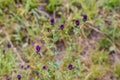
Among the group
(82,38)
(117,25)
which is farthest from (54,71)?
(117,25)

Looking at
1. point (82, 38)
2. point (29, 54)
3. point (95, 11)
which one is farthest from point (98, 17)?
point (29, 54)

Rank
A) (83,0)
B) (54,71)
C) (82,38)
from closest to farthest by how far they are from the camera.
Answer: (54,71)
(82,38)
(83,0)

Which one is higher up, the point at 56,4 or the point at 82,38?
the point at 56,4

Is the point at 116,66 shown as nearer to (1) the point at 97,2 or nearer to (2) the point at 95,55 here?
(2) the point at 95,55

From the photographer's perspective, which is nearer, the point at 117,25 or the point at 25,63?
the point at 25,63

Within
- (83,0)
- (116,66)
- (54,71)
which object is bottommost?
(116,66)

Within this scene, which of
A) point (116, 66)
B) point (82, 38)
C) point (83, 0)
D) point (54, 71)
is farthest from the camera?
point (83, 0)

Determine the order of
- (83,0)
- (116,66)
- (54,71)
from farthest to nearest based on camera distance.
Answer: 1. (83,0)
2. (116,66)
3. (54,71)

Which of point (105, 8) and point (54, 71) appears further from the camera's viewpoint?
point (105, 8)

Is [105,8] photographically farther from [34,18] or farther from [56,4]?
[34,18]
